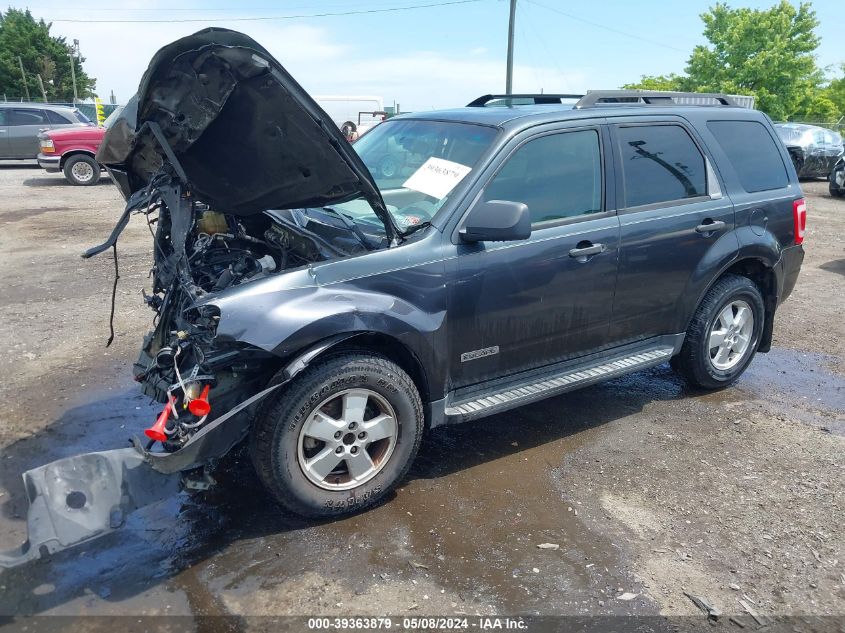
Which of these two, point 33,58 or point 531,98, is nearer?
point 531,98

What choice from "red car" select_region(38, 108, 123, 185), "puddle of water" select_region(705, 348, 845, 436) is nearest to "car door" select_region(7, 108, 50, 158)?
"red car" select_region(38, 108, 123, 185)

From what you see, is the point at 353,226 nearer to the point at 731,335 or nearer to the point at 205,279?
the point at 205,279

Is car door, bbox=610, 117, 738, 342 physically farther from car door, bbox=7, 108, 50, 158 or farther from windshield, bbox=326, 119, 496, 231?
car door, bbox=7, 108, 50, 158

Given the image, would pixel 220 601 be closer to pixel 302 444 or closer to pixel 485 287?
pixel 302 444

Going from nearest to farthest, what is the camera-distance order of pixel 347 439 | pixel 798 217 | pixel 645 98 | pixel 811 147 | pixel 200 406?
pixel 200 406
pixel 347 439
pixel 645 98
pixel 798 217
pixel 811 147

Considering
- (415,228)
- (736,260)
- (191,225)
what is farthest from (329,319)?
(736,260)

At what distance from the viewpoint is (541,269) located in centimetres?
379

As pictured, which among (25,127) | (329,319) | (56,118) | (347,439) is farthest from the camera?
(25,127)

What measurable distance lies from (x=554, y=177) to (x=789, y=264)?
2.34 m

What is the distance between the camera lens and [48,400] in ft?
15.4

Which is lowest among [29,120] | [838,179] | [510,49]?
[838,179]

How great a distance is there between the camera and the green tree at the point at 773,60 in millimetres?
41406

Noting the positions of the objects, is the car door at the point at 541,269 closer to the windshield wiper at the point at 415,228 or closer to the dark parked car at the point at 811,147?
the windshield wiper at the point at 415,228

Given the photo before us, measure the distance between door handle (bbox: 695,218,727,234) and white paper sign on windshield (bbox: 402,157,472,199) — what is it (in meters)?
1.78
